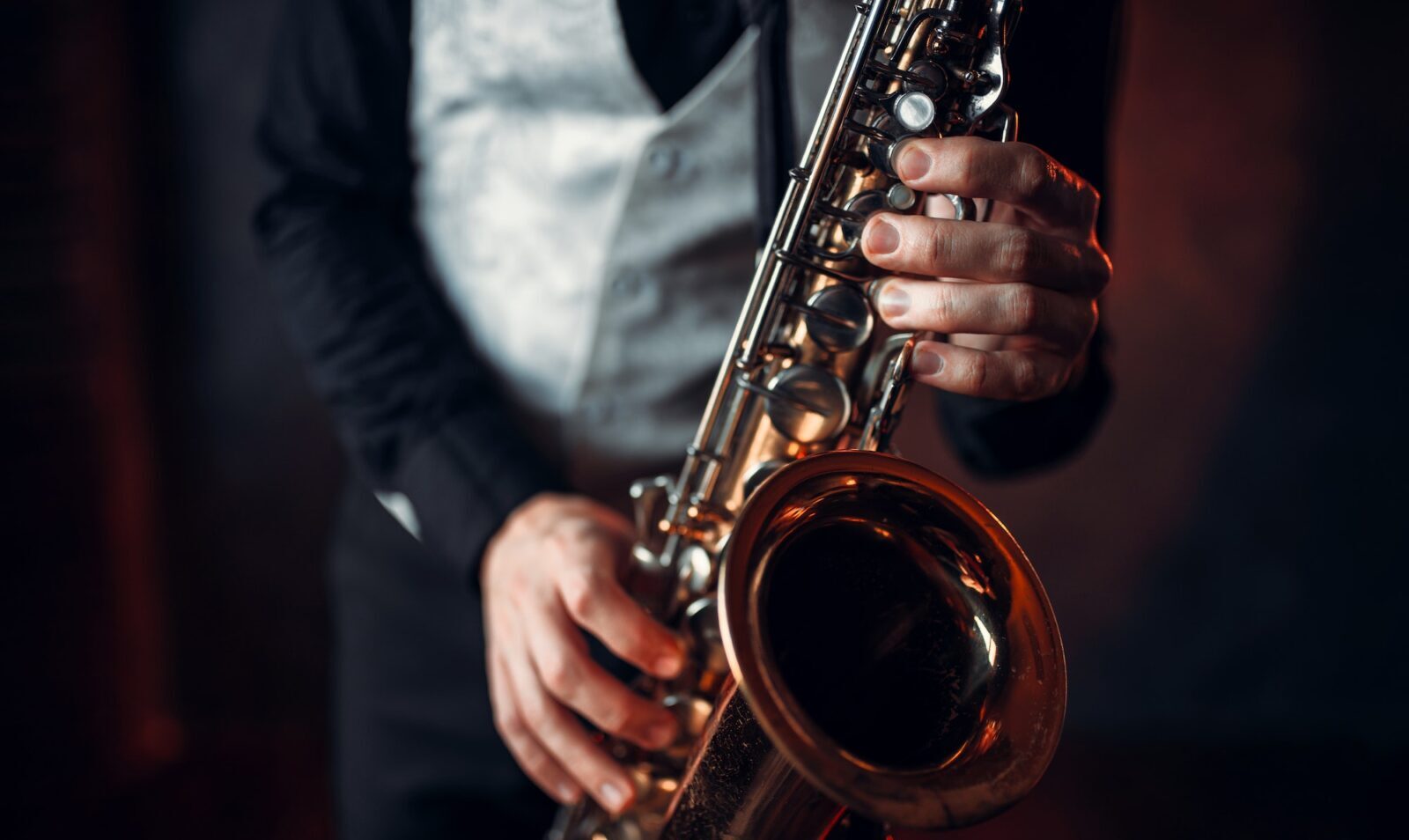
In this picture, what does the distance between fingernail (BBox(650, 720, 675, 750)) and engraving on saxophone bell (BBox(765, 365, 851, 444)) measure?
272mm

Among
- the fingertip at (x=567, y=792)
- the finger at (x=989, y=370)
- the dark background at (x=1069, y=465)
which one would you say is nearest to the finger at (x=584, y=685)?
the fingertip at (x=567, y=792)

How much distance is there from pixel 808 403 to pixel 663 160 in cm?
31

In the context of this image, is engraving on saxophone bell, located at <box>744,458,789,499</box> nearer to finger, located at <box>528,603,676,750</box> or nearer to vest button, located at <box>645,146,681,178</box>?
finger, located at <box>528,603,676,750</box>

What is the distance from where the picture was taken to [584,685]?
676 millimetres

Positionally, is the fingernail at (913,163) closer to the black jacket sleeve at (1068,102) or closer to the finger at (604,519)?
the black jacket sleeve at (1068,102)

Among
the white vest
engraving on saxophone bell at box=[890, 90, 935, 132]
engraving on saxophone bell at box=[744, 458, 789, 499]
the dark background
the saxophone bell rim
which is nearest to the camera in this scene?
the saxophone bell rim

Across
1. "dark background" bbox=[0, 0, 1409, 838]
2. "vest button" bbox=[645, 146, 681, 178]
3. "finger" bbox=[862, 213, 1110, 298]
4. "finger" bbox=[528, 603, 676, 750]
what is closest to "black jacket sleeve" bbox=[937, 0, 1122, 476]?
"finger" bbox=[862, 213, 1110, 298]

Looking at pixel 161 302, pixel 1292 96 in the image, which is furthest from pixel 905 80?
pixel 161 302

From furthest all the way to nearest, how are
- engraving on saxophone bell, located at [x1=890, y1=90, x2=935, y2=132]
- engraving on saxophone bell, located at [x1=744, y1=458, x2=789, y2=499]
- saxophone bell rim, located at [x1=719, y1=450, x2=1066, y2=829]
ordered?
engraving on saxophone bell, located at [x1=744, y1=458, x2=789, y2=499] → engraving on saxophone bell, located at [x1=890, y1=90, x2=935, y2=132] → saxophone bell rim, located at [x1=719, y1=450, x2=1066, y2=829]

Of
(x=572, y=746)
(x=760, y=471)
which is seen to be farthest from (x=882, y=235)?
(x=572, y=746)

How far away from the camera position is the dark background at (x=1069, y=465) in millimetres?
1616

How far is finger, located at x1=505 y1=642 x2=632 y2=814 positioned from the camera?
705mm

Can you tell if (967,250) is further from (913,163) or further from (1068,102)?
(1068,102)

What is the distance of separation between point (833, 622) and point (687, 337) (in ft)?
1.27
